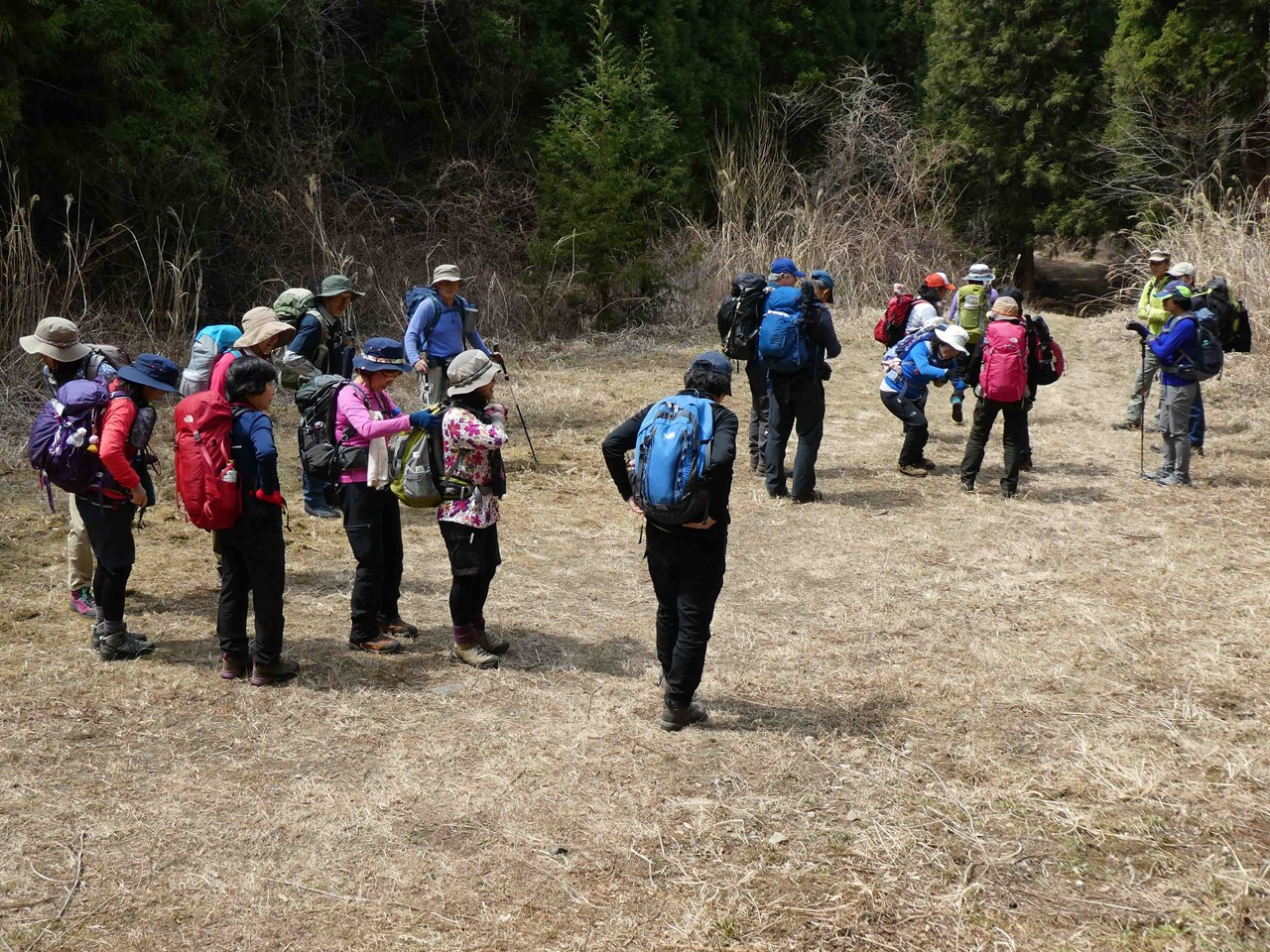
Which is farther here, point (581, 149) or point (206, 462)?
point (581, 149)

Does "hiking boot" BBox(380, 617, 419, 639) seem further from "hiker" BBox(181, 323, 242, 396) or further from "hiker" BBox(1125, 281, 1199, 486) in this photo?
"hiker" BBox(1125, 281, 1199, 486)

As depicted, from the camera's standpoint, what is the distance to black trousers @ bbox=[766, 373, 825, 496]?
834 cm

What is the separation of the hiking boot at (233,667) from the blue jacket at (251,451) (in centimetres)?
91

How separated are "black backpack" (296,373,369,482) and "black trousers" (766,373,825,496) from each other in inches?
149

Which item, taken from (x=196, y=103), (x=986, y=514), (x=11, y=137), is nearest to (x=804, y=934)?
(x=986, y=514)

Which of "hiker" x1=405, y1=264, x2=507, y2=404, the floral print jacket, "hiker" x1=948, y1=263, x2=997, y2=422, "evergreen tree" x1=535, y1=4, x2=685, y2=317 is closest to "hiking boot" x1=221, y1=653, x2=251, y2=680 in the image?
the floral print jacket

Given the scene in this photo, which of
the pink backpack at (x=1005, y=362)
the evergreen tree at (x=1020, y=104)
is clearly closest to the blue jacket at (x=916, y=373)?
the pink backpack at (x=1005, y=362)

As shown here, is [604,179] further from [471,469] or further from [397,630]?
[471,469]

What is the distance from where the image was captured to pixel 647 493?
4645 millimetres

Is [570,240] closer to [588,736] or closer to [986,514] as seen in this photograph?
[986,514]

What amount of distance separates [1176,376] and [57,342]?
24.8ft

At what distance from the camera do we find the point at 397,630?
604cm

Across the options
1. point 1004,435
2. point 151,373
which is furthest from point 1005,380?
point 151,373

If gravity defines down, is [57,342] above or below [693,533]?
above
